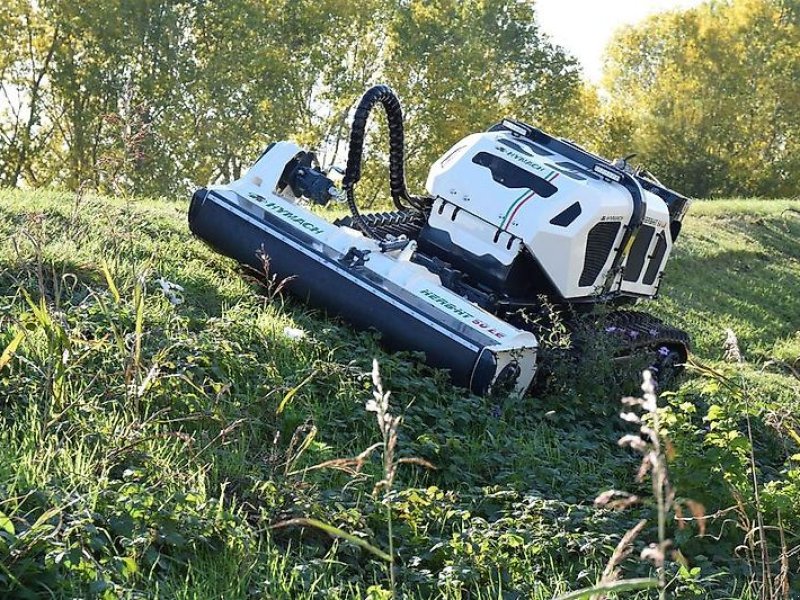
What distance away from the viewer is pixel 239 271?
26.1 feet

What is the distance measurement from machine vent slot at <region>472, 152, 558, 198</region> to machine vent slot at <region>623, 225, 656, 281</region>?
100 cm

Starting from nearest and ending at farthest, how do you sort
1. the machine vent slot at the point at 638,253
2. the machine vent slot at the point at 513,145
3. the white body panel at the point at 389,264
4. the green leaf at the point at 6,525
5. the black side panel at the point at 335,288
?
the green leaf at the point at 6,525 < the black side panel at the point at 335,288 < the white body panel at the point at 389,264 < the machine vent slot at the point at 513,145 < the machine vent slot at the point at 638,253

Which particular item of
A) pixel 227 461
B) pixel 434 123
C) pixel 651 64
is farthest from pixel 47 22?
pixel 227 461

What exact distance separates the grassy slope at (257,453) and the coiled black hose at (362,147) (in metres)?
1.12

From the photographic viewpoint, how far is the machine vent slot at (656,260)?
358 inches

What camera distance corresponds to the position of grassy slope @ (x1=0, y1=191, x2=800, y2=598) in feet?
12.4

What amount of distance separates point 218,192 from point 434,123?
A: 2304 centimetres

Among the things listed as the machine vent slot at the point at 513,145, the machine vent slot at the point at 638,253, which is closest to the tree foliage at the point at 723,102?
the machine vent slot at the point at 638,253

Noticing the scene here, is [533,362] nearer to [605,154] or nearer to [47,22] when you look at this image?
[47,22]

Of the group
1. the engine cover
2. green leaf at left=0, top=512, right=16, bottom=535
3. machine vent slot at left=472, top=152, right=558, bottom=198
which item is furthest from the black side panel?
green leaf at left=0, top=512, right=16, bottom=535

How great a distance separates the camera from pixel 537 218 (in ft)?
25.7

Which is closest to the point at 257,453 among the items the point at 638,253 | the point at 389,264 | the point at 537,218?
the point at 389,264

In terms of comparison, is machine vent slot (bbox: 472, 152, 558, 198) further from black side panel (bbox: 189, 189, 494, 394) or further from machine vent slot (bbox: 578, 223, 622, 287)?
black side panel (bbox: 189, 189, 494, 394)

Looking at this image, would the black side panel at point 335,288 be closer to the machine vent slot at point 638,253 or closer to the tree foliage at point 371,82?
the machine vent slot at point 638,253
